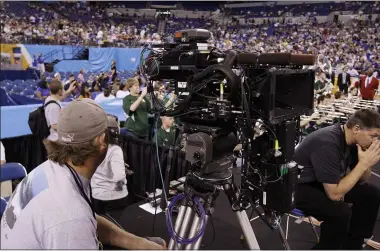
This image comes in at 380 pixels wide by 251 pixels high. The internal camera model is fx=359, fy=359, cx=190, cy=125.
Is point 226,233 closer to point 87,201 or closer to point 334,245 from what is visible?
point 334,245

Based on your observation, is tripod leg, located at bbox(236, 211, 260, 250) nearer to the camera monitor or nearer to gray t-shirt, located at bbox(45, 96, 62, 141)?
the camera monitor

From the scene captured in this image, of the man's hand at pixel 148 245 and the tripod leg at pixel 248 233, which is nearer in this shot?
the man's hand at pixel 148 245

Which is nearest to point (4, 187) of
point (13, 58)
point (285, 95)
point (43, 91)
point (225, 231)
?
point (225, 231)

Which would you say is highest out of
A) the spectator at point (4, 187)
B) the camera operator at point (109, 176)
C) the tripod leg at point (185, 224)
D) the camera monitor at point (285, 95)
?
the camera monitor at point (285, 95)

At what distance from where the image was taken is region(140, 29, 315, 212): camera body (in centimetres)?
177

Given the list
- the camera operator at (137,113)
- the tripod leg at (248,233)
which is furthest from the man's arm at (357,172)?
the camera operator at (137,113)

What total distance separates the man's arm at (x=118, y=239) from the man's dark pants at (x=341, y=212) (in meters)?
1.37

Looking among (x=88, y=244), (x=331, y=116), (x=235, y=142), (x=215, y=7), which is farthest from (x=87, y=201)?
(x=215, y=7)

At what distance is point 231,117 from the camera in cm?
184

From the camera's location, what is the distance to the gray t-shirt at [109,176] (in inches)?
123

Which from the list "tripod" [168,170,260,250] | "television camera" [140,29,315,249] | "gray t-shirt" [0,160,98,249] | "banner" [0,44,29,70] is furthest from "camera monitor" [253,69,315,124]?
"banner" [0,44,29,70]

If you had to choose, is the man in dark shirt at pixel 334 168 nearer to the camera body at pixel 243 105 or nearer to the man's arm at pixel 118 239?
the camera body at pixel 243 105

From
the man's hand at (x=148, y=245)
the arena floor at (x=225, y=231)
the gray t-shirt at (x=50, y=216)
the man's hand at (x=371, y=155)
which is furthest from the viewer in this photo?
the arena floor at (x=225, y=231)

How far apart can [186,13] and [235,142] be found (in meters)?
33.9
